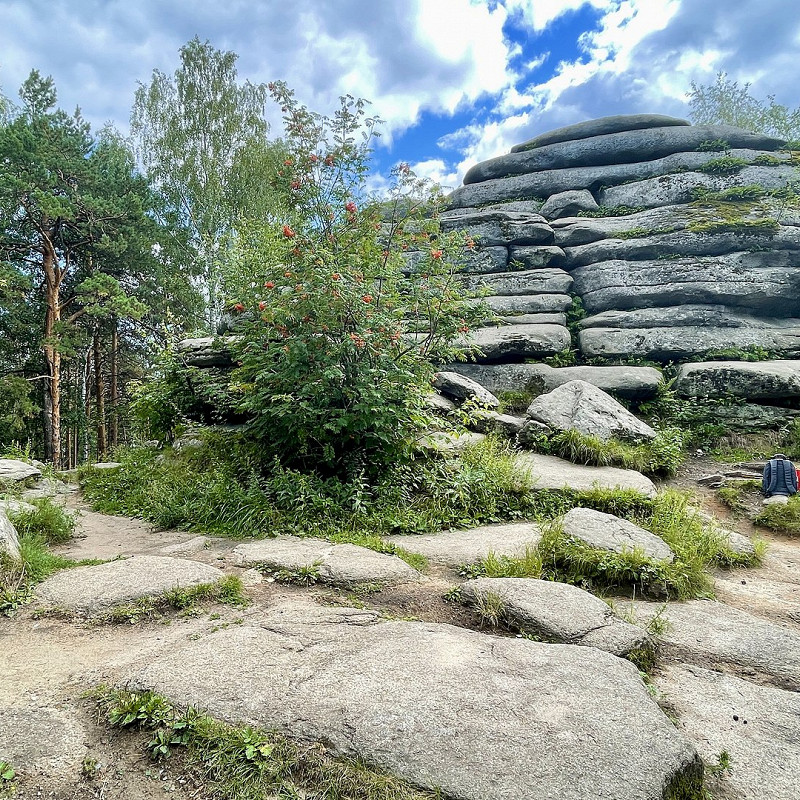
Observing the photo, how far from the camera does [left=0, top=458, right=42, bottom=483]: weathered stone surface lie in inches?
263

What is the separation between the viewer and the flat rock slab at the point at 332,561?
3.57 metres

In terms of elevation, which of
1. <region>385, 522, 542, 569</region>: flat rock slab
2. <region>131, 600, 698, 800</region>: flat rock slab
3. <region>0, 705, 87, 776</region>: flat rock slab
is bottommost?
<region>385, 522, 542, 569</region>: flat rock slab

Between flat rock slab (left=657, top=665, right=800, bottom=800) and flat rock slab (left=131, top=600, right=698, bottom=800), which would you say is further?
flat rock slab (left=657, top=665, right=800, bottom=800)

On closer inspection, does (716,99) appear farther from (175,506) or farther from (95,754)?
(95,754)

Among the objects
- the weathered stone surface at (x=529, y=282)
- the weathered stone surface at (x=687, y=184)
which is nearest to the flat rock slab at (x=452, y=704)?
the weathered stone surface at (x=529, y=282)

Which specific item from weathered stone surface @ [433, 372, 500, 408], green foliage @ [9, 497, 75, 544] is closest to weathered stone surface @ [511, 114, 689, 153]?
weathered stone surface @ [433, 372, 500, 408]

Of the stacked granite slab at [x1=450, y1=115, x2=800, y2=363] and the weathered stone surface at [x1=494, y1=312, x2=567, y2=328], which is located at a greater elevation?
the stacked granite slab at [x1=450, y1=115, x2=800, y2=363]

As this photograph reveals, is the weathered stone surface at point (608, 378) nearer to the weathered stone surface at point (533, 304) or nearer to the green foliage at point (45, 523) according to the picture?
the weathered stone surface at point (533, 304)

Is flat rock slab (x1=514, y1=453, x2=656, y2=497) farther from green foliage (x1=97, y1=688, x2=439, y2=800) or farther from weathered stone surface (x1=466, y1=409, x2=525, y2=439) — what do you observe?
green foliage (x1=97, y1=688, x2=439, y2=800)

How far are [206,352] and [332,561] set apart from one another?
610cm

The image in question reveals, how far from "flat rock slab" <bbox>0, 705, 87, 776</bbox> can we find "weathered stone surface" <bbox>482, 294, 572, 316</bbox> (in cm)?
1171

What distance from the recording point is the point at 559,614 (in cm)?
288

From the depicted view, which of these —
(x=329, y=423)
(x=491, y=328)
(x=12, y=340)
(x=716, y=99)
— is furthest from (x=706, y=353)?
(x=716, y=99)

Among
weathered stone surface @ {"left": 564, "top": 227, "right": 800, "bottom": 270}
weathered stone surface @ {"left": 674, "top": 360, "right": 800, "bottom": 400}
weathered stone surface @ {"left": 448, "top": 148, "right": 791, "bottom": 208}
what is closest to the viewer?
weathered stone surface @ {"left": 674, "top": 360, "right": 800, "bottom": 400}
